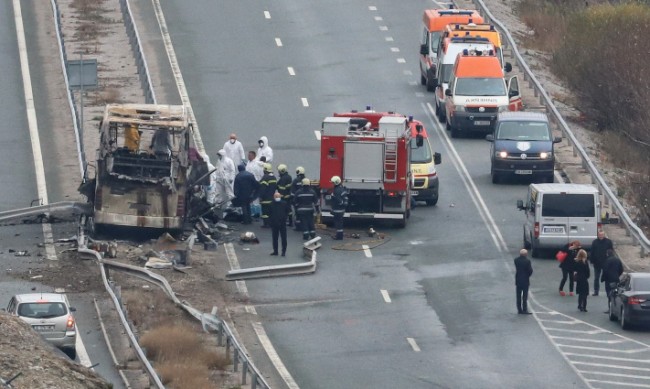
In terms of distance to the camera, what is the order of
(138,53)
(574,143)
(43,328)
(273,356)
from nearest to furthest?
(43,328), (273,356), (574,143), (138,53)

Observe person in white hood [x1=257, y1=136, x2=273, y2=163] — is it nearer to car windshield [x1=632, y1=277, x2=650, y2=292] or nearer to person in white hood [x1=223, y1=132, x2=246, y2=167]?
person in white hood [x1=223, y1=132, x2=246, y2=167]

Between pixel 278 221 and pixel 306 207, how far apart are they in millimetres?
1480

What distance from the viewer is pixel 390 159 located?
134 feet

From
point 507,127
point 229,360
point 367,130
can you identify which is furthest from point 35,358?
point 507,127

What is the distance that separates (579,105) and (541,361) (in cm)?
2675

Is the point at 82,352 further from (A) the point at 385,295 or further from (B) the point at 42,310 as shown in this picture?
(A) the point at 385,295

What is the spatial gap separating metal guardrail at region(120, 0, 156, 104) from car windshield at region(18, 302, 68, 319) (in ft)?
65.2

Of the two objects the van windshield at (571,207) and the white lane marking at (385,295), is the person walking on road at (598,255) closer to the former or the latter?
the van windshield at (571,207)

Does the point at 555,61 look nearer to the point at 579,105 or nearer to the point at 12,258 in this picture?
the point at 579,105

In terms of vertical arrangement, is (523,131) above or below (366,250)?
above

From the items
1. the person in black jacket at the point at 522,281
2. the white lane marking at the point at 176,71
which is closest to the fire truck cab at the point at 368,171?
the white lane marking at the point at 176,71

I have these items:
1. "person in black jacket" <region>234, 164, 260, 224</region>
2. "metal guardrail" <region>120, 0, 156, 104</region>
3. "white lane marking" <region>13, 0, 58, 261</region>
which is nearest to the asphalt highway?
"person in black jacket" <region>234, 164, 260, 224</region>

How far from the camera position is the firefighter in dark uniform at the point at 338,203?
39.8m

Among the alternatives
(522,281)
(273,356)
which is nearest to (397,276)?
(522,281)
